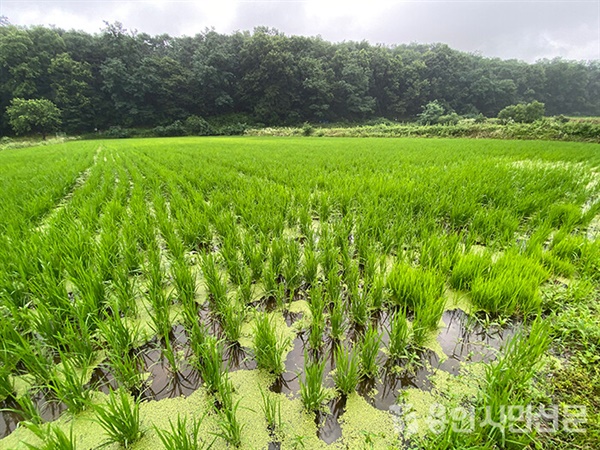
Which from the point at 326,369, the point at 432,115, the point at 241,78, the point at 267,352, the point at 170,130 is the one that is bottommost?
the point at 326,369

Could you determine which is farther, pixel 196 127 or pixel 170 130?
pixel 196 127

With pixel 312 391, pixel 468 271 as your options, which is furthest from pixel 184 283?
pixel 468 271

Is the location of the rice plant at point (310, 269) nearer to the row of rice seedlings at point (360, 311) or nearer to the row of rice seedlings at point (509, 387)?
the row of rice seedlings at point (360, 311)

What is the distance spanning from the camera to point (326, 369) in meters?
1.24

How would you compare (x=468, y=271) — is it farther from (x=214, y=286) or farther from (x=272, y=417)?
(x=214, y=286)

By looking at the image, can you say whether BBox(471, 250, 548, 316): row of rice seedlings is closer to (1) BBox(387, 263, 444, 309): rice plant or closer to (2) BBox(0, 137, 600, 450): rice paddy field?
(2) BBox(0, 137, 600, 450): rice paddy field

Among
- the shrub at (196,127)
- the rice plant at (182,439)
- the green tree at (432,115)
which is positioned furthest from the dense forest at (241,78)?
the rice plant at (182,439)

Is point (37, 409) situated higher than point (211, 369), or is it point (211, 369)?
point (211, 369)

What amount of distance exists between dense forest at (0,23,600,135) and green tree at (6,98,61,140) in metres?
3.84

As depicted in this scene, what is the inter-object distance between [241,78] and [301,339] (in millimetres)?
42602

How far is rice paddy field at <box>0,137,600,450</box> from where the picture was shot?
0.95 meters

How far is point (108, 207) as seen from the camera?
10.2 ft

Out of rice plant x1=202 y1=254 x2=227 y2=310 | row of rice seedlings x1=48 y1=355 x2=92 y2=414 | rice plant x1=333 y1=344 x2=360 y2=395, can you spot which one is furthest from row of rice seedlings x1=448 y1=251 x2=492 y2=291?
row of rice seedlings x1=48 y1=355 x2=92 y2=414

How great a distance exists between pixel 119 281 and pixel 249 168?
470 cm
